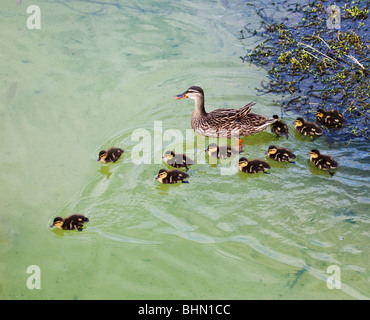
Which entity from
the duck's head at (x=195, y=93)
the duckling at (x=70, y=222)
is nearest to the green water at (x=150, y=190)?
the duckling at (x=70, y=222)

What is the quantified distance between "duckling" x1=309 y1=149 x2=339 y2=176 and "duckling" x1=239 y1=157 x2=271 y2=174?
0.48 metres

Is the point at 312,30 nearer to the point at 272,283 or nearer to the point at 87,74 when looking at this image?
the point at 87,74

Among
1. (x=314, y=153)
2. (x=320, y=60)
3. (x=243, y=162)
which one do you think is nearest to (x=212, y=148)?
(x=243, y=162)

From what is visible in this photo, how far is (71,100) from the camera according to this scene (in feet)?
19.6

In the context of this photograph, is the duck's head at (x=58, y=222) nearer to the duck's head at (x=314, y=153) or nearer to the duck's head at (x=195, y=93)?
the duck's head at (x=195, y=93)

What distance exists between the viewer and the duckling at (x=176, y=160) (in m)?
4.96

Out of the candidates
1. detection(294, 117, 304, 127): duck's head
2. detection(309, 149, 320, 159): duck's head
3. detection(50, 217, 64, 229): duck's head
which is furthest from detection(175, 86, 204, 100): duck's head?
detection(50, 217, 64, 229): duck's head

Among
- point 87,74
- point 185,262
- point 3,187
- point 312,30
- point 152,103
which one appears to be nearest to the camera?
point 185,262

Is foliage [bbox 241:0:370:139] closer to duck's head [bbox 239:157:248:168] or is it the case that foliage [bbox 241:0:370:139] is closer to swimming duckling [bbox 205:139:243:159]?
swimming duckling [bbox 205:139:243:159]

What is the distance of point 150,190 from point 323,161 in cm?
179

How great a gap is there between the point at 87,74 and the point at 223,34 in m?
2.16

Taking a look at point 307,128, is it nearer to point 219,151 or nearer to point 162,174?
point 219,151

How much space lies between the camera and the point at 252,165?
4.93 meters
